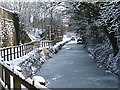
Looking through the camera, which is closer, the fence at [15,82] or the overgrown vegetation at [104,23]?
the fence at [15,82]

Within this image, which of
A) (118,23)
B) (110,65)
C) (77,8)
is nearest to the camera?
(118,23)

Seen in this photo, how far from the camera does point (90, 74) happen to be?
19562 mm

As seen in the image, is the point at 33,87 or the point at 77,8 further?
the point at 77,8

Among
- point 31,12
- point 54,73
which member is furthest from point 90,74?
point 31,12

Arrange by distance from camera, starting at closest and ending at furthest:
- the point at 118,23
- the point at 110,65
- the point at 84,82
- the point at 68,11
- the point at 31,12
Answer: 1. the point at 118,23
2. the point at 84,82
3. the point at 110,65
4. the point at 68,11
5. the point at 31,12

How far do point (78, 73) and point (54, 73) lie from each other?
1590mm

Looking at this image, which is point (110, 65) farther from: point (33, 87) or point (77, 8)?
point (33, 87)

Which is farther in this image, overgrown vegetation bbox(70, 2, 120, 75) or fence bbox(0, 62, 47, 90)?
overgrown vegetation bbox(70, 2, 120, 75)

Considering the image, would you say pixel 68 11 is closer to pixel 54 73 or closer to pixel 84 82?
pixel 54 73

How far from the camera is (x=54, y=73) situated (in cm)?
2008

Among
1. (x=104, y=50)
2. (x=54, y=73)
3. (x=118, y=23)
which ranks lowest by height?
(x=54, y=73)

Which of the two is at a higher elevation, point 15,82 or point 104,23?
point 104,23

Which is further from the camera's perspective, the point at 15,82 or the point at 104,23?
the point at 104,23

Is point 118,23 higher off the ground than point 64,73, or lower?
higher
